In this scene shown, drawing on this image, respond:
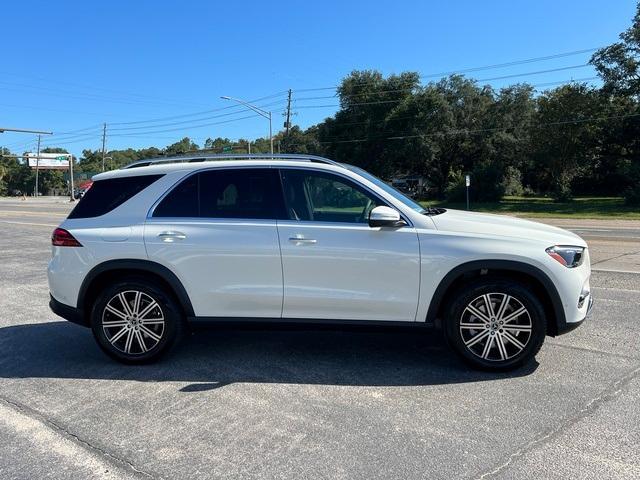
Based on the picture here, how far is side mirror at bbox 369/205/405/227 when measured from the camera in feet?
14.1

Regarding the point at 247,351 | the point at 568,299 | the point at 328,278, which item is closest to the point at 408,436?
the point at 328,278

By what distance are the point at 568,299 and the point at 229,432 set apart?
2823mm

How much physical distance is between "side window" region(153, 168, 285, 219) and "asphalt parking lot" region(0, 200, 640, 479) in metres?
1.38

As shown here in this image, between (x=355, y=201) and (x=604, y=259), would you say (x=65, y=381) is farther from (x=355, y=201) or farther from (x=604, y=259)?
(x=604, y=259)

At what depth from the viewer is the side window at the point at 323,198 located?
4617 mm

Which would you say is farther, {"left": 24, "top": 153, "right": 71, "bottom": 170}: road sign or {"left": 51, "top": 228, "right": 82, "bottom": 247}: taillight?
{"left": 24, "top": 153, "right": 71, "bottom": 170}: road sign

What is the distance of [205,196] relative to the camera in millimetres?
4816

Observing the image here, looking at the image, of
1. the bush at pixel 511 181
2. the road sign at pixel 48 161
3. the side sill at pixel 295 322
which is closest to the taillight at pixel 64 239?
the side sill at pixel 295 322

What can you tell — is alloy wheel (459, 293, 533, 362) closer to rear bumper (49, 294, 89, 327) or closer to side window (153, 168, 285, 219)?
side window (153, 168, 285, 219)

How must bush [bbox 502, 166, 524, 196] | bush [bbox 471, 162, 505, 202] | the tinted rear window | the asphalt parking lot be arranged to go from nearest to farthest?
the asphalt parking lot < the tinted rear window < bush [bbox 471, 162, 505, 202] < bush [bbox 502, 166, 524, 196]

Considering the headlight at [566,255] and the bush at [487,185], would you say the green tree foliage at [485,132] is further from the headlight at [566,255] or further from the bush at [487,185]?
the headlight at [566,255]

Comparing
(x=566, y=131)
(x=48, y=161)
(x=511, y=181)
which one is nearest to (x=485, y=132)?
(x=511, y=181)

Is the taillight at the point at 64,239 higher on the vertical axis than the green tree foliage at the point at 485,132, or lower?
lower

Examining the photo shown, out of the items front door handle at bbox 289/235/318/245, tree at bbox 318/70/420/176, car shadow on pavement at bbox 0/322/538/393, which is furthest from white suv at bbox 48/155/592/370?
tree at bbox 318/70/420/176
